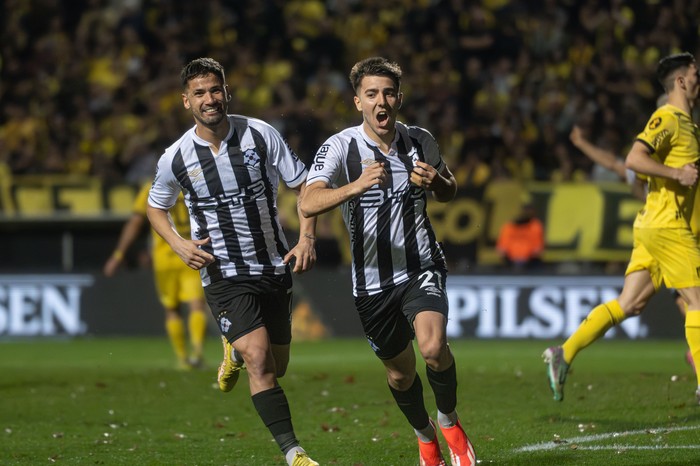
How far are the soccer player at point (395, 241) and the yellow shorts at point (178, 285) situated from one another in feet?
20.3

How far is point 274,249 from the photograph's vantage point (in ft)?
22.7

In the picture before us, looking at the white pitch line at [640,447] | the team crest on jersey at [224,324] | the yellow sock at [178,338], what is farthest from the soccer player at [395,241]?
the yellow sock at [178,338]

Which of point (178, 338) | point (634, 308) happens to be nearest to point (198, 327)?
point (178, 338)

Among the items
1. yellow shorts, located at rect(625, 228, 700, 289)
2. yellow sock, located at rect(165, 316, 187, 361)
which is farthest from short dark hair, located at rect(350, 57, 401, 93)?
yellow sock, located at rect(165, 316, 187, 361)

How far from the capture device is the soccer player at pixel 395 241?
654cm

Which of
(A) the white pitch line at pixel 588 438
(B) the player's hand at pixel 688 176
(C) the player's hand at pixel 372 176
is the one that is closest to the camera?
(C) the player's hand at pixel 372 176

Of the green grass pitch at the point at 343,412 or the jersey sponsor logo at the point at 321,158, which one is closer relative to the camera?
the jersey sponsor logo at the point at 321,158

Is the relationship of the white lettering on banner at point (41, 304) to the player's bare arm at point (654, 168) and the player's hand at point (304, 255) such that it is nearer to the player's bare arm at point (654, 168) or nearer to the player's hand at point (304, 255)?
the player's bare arm at point (654, 168)

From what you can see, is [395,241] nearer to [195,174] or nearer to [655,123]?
[195,174]

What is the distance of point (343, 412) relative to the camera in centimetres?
938

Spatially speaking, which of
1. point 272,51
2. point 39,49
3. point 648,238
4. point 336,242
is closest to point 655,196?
point 648,238

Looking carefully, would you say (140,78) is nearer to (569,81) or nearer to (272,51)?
(272,51)

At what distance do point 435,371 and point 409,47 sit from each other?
13169 mm

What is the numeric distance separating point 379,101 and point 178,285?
6837mm
